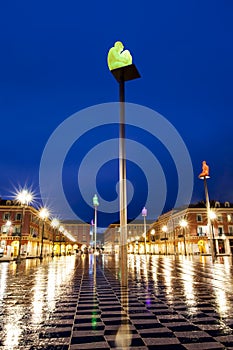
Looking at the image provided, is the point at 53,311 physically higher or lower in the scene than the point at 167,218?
lower

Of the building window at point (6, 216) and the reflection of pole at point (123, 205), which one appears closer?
the reflection of pole at point (123, 205)

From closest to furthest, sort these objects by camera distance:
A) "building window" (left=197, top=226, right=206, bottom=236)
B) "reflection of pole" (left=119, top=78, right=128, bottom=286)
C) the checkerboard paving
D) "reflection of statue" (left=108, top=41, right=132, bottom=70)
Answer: the checkerboard paving < "reflection of pole" (left=119, top=78, right=128, bottom=286) < "reflection of statue" (left=108, top=41, right=132, bottom=70) < "building window" (left=197, top=226, right=206, bottom=236)

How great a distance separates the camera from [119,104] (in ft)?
40.7

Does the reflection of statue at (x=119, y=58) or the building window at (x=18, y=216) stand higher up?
the reflection of statue at (x=119, y=58)

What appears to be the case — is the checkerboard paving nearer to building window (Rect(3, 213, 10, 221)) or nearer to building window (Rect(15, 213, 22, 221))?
building window (Rect(15, 213, 22, 221))

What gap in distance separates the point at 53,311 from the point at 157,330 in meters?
2.80

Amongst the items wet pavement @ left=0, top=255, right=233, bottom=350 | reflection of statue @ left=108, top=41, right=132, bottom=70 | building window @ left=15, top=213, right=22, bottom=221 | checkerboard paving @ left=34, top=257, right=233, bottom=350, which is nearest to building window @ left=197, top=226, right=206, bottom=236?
building window @ left=15, top=213, right=22, bottom=221

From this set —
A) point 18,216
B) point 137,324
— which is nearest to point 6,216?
point 18,216

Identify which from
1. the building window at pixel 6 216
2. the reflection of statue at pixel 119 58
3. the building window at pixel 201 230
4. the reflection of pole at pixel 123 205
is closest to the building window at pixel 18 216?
the building window at pixel 6 216

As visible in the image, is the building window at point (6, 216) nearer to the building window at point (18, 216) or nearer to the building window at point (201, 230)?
the building window at point (18, 216)

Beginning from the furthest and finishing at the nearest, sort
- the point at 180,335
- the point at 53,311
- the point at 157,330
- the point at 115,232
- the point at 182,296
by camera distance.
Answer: the point at 115,232, the point at 182,296, the point at 53,311, the point at 157,330, the point at 180,335

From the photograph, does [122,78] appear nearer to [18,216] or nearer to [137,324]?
[137,324]

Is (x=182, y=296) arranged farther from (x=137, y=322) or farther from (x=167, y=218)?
(x=167, y=218)

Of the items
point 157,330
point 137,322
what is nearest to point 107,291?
point 137,322
